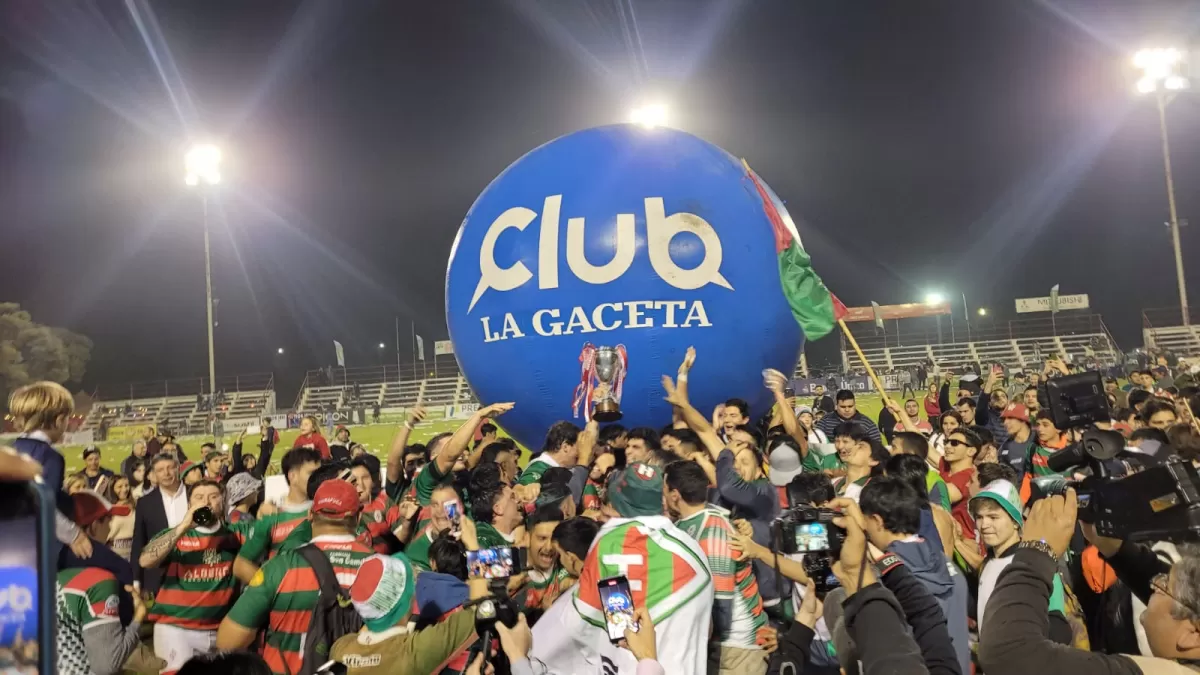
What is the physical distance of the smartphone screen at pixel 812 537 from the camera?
257cm

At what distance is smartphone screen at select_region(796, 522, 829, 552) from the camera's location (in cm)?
257

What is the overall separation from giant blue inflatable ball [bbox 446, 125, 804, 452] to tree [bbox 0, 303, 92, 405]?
57029mm

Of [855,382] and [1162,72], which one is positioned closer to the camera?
[1162,72]

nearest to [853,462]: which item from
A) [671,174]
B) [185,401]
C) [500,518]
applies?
[500,518]

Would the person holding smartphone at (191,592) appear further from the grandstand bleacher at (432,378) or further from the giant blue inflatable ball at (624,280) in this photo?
the grandstand bleacher at (432,378)

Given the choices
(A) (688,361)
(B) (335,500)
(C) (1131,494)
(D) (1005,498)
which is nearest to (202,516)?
(B) (335,500)

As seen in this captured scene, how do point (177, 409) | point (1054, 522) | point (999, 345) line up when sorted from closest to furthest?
1. point (1054, 522)
2. point (999, 345)
3. point (177, 409)

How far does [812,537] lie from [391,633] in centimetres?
172

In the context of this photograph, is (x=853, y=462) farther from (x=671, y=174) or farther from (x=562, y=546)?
(x=671, y=174)

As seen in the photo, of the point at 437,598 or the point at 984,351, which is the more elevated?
the point at 984,351

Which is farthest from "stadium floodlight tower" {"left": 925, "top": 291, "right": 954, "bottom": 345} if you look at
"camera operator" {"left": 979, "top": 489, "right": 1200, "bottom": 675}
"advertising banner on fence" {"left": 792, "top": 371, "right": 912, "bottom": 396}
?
"camera operator" {"left": 979, "top": 489, "right": 1200, "bottom": 675}

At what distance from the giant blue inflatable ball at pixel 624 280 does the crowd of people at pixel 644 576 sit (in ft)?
7.52

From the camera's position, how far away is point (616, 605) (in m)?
2.72

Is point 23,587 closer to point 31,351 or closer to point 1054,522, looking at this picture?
point 1054,522
